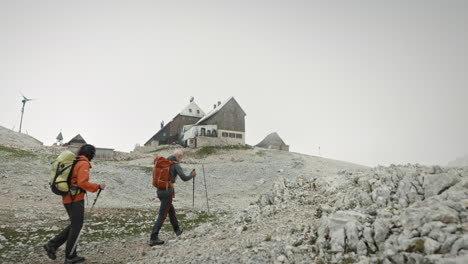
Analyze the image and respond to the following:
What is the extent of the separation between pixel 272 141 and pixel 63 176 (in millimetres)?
63048

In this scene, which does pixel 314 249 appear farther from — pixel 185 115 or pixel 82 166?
pixel 185 115

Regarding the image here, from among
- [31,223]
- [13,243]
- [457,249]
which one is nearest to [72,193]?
[13,243]

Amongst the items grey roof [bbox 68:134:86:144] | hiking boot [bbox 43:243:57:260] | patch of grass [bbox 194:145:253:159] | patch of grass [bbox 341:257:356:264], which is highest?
grey roof [bbox 68:134:86:144]

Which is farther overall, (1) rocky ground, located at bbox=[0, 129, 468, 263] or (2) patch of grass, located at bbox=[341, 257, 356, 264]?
(2) patch of grass, located at bbox=[341, 257, 356, 264]

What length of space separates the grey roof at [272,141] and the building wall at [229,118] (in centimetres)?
762

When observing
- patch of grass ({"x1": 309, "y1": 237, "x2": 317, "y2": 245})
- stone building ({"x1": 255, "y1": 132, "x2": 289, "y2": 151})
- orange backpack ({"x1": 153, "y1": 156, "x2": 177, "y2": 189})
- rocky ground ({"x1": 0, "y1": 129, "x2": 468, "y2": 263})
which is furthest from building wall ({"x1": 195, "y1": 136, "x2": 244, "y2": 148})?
patch of grass ({"x1": 309, "y1": 237, "x2": 317, "y2": 245})

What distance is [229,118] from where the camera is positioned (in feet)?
209

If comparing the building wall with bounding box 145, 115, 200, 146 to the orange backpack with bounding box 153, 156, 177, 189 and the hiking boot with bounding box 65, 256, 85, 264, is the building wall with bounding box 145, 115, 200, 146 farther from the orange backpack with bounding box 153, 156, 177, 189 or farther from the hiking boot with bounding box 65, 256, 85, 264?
the hiking boot with bounding box 65, 256, 85, 264

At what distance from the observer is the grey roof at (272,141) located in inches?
2690

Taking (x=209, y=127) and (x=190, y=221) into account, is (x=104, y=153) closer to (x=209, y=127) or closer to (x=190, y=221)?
(x=209, y=127)

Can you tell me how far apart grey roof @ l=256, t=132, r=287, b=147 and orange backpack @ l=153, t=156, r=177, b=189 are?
196 ft

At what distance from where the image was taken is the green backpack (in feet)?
23.1

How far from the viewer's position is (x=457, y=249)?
4.50 metres

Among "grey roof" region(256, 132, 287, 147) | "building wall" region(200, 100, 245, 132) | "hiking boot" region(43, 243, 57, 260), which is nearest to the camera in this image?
"hiking boot" region(43, 243, 57, 260)
